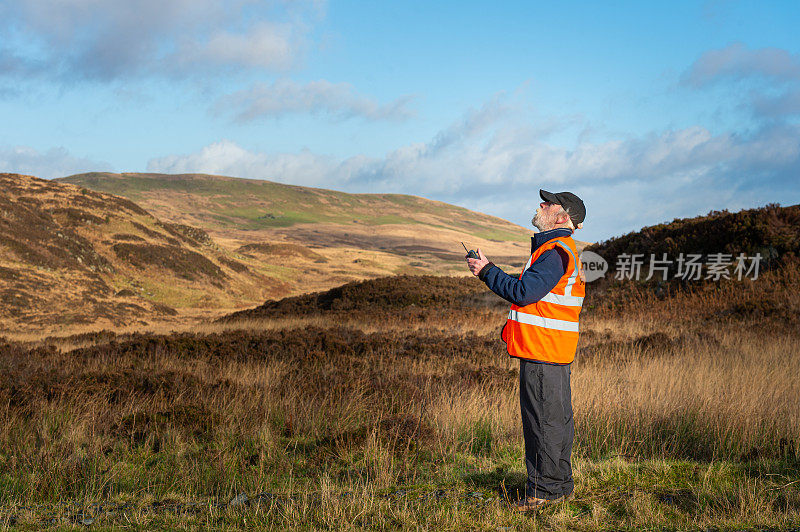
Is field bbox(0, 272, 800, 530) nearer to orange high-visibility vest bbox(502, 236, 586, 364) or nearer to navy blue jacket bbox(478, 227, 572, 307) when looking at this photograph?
orange high-visibility vest bbox(502, 236, 586, 364)

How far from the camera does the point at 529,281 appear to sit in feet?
11.9

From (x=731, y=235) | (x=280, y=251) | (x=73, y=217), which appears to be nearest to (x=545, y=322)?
(x=731, y=235)

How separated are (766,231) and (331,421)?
51.4 ft

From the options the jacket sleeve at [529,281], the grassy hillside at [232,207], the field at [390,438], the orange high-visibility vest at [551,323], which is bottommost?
the field at [390,438]

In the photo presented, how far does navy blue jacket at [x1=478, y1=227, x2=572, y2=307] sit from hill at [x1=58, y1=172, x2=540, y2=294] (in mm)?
52111

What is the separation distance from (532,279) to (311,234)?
446ft

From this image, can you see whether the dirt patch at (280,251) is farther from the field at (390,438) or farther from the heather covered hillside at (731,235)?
the field at (390,438)

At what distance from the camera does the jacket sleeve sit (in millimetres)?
3609

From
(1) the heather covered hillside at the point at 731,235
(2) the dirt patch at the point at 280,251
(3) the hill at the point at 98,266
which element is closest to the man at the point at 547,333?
(1) the heather covered hillside at the point at 731,235

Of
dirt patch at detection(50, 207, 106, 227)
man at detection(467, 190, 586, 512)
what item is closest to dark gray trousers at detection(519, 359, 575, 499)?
man at detection(467, 190, 586, 512)

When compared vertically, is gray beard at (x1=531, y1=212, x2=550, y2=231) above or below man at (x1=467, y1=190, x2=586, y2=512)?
above

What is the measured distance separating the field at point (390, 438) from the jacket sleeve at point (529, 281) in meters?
1.53

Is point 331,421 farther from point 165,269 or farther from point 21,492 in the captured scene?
point 165,269

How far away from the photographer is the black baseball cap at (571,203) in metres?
4.04
